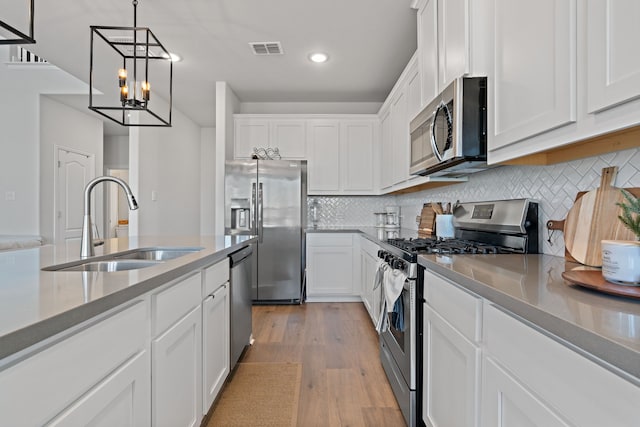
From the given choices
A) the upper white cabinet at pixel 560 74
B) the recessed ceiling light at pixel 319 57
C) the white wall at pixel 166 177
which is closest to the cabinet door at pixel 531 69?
the upper white cabinet at pixel 560 74

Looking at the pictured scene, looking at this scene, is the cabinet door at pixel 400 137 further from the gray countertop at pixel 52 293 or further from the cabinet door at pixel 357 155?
the gray countertop at pixel 52 293

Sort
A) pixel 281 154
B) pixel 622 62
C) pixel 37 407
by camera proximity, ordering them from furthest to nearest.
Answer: pixel 281 154 → pixel 622 62 → pixel 37 407

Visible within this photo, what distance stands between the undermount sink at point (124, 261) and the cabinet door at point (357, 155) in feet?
9.19

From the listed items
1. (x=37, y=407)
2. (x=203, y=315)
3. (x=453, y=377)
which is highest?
(x=37, y=407)

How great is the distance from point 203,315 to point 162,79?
348 centimetres

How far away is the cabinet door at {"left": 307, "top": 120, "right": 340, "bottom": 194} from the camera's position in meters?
4.50

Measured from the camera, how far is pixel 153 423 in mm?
1150

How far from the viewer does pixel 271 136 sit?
450 cm

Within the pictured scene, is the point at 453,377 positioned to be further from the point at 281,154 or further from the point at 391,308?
the point at 281,154

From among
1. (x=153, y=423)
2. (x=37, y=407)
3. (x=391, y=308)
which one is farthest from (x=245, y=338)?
(x=37, y=407)

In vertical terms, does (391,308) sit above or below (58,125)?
below

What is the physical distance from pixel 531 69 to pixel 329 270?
327cm

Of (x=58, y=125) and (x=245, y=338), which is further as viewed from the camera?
(x=58, y=125)

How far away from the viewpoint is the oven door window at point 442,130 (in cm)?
178
